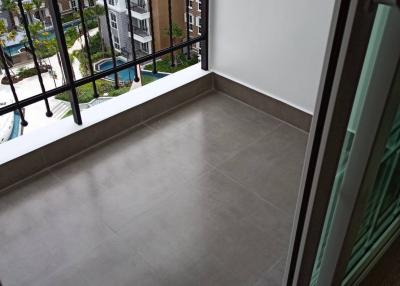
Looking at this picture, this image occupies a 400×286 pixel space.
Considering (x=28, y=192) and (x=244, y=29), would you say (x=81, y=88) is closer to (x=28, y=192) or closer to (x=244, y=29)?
(x=28, y=192)

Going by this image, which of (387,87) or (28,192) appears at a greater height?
(387,87)

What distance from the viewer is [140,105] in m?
2.83

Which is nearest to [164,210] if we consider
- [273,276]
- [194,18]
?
[273,276]

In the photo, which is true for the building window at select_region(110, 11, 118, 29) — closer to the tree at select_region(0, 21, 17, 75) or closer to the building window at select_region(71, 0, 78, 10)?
the building window at select_region(71, 0, 78, 10)

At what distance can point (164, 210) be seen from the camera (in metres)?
2.24

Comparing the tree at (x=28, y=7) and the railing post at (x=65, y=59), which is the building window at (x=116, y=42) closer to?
the railing post at (x=65, y=59)

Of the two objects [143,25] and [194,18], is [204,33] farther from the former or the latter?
[143,25]

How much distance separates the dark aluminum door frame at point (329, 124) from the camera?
2.60 ft

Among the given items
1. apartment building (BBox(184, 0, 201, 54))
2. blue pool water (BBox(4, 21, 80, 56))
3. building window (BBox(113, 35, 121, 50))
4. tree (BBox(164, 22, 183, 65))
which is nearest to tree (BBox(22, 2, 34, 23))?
blue pool water (BBox(4, 21, 80, 56))

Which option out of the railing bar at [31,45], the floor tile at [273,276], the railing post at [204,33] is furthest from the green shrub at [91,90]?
the floor tile at [273,276]

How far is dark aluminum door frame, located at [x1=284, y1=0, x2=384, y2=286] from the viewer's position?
2.60ft

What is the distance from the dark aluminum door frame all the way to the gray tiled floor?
0.79 m

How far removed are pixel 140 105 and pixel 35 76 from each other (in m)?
0.66

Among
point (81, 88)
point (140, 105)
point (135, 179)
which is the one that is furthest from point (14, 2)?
point (135, 179)
